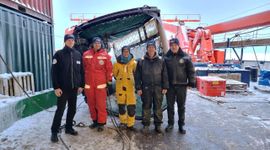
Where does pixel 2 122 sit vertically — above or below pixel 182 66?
below

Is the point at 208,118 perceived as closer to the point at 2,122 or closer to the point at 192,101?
the point at 192,101

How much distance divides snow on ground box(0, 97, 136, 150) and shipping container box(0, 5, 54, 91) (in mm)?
1186

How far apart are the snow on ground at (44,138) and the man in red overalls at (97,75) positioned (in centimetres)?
27

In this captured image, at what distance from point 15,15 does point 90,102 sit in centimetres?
259

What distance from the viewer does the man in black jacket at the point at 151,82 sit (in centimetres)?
364

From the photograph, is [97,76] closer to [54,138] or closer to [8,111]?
[54,138]

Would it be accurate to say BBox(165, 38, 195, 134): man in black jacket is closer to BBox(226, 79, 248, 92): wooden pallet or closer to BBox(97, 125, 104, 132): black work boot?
BBox(97, 125, 104, 132): black work boot

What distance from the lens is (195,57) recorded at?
12.3 metres

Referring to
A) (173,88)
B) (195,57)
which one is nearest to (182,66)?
(173,88)

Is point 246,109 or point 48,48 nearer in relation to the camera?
point 246,109

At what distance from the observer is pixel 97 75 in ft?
12.0

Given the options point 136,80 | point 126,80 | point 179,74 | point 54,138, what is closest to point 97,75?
point 126,80

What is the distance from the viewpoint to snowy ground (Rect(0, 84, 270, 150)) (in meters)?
3.16

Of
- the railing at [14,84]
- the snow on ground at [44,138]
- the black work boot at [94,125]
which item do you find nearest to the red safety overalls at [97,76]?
the black work boot at [94,125]
